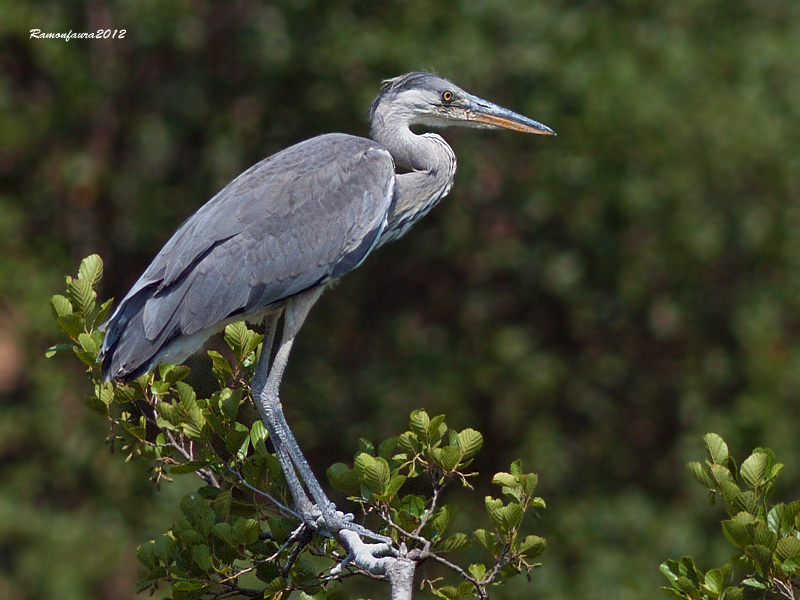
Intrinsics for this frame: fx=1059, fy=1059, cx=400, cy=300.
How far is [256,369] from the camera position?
12.4ft

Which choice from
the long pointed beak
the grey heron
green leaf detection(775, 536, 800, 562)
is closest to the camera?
green leaf detection(775, 536, 800, 562)

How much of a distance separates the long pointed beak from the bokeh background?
1720 mm

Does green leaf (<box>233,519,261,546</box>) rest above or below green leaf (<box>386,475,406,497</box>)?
below

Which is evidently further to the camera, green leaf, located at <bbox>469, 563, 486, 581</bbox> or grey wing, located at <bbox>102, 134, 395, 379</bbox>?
grey wing, located at <bbox>102, 134, 395, 379</bbox>

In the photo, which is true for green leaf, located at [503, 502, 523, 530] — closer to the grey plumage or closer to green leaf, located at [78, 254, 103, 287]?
the grey plumage

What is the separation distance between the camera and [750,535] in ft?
8.48

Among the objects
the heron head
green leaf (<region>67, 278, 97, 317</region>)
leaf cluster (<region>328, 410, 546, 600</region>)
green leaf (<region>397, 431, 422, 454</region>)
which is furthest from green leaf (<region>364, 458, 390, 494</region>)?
the heron head

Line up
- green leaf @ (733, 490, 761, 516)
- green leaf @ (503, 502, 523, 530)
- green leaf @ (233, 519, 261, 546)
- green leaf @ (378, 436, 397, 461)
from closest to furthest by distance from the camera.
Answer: green leaf @ (733, 490, 761, 516) < green leaf @ (503, 502, 523, 530) < green leaf @ (233, 519, 261, 546) < green leaf @ (378, 436, 397, 461)

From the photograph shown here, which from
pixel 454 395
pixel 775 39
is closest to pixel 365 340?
pixel 454 395

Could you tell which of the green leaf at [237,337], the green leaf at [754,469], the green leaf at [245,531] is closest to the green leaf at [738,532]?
the green leaf at [754,469]

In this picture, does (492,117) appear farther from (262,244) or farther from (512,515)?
(512,515)

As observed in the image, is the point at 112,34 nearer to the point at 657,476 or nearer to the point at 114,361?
the point at 114,361

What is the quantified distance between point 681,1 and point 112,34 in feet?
11.4

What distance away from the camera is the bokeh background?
6.11 metres
